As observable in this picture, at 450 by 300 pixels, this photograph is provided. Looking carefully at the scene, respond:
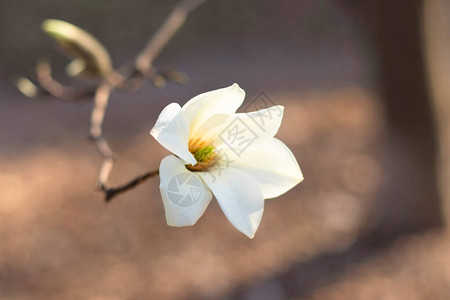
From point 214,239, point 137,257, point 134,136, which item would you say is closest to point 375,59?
point 214,239

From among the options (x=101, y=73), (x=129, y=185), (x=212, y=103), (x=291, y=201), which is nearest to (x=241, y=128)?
(x=212, y=103)

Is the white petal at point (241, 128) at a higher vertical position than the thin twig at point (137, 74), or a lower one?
higher

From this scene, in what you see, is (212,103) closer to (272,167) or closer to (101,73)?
(272,167)

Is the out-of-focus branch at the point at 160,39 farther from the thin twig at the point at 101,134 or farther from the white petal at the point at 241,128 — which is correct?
the white petal at the point at 241,128

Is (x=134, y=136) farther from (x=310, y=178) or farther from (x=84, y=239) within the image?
(x=310, y=178)

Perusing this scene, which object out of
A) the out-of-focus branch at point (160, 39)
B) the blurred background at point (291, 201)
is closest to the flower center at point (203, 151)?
the out-of-focus branch at point (160, 39)

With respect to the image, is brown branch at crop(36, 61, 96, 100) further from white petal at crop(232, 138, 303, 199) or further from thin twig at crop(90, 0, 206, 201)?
white petal at crop(232, 138, 303, 199)
